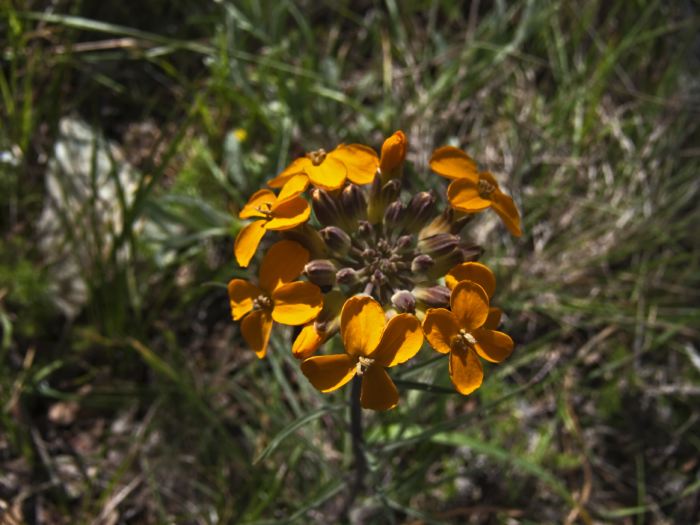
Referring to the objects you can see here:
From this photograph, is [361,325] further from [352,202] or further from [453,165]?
[453,165]

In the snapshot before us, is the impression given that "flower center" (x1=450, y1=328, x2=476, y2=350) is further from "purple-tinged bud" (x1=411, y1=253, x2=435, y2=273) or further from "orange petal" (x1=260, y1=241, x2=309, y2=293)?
"orange petal" (x1=260, y1=241, x2=309, y2=293)

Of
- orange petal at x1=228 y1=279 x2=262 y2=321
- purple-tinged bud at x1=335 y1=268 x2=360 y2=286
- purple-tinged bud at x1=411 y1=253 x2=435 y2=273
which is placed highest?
orange petal at x1=228 y1=279 x2=262 y2=321

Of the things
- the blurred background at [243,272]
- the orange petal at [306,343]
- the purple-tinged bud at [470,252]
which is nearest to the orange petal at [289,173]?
the orange petal at [306,343]

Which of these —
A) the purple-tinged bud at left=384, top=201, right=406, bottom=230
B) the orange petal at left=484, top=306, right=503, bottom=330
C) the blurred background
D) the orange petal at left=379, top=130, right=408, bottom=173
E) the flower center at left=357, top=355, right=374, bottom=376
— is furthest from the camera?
the blurred background

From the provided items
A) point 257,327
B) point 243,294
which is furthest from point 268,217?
point 257,327

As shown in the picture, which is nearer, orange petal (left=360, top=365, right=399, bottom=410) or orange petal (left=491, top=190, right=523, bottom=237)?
orange petal (left=360, top=365, right=399, bottom=410)

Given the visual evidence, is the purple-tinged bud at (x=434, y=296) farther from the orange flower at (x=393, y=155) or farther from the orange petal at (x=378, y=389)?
the orange flower at (x=393, y=155)

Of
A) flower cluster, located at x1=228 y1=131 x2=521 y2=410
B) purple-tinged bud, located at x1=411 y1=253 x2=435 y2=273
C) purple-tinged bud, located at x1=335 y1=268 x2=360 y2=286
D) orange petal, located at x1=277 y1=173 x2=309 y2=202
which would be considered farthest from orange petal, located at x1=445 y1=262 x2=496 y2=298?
orange petal, located at x1=277 y1=173 x2=309 y2=202
